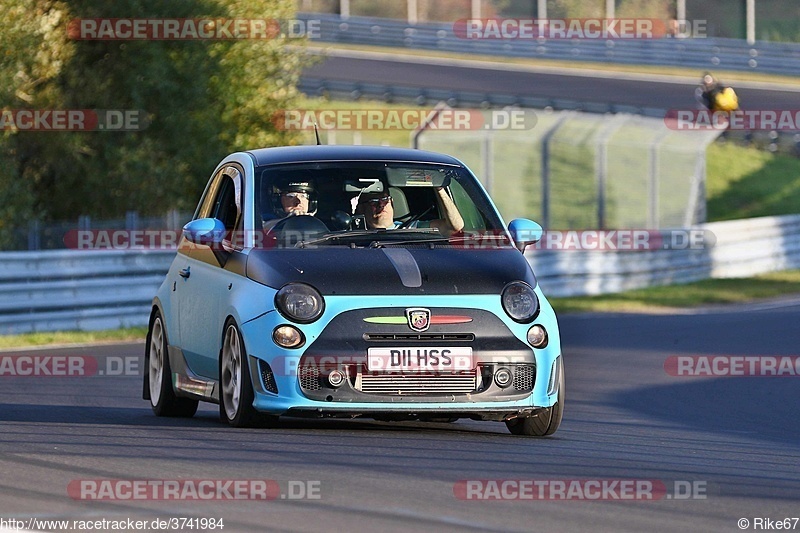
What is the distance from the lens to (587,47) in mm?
49844

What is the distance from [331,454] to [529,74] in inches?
1576

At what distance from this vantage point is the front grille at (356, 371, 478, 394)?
8.80 m

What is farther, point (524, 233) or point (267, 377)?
point (524, 233)

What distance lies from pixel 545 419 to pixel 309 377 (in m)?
1.41

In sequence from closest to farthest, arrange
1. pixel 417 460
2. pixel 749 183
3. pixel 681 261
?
pixel 417 460 → pixel 681 261 → pixel 749 183

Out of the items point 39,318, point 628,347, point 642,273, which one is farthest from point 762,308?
point 39,318

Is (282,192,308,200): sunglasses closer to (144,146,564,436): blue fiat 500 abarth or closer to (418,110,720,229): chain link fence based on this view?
(144,146,564,436): blue fiat 500 abarth

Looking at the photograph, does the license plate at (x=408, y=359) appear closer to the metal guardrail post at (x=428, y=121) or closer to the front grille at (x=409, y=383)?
the front grille at (x=409, y=383)

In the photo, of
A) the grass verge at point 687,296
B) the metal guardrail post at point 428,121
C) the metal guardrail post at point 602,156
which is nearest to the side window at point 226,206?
the metal guardrail post at point 428,121

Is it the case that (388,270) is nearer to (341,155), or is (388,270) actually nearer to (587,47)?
(341,155)

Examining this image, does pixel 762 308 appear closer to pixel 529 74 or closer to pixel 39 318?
pixel 39 318
